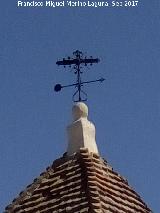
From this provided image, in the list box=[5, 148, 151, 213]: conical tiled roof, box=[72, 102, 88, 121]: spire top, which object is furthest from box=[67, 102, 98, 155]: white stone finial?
box=[5, 148, 151, 213]: conical tiled roof

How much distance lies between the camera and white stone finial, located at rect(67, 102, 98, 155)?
40.5 ft

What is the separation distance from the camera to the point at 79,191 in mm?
11375

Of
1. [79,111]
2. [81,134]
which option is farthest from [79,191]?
[79,111]

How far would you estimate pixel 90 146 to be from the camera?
12.3 m

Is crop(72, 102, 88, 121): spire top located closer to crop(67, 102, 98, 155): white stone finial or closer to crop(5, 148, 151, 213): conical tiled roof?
crop(67, 102, 98, 155): white stone finial

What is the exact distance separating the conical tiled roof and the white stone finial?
0.42ft

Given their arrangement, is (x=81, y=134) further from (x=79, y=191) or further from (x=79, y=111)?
(x=79, y=191)

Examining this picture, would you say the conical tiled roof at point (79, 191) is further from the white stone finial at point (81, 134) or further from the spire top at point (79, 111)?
the spire top at point (79, 111)

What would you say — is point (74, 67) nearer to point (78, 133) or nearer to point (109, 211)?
point (78, 133)

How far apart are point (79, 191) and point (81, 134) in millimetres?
1233

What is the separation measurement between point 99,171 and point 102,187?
40 cm

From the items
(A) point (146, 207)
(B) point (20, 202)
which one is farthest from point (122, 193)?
(B) point (20, 202)

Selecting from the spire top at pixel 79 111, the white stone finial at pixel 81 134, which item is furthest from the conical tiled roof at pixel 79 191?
the spire top at pixel 79 111

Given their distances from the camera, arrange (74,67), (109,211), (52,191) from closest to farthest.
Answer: (109,211)
(52,191)
(74,67)
